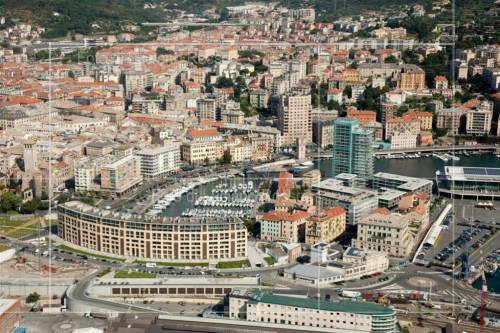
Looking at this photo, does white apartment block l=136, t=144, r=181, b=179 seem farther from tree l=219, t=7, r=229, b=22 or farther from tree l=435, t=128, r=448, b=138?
tree l=219, t=7, r=229, b=22

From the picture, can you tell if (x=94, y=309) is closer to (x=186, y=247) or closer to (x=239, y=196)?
(x=186, y=247)

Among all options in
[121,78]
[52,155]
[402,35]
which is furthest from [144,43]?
[52,155]

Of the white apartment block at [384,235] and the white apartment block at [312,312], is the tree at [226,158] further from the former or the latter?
the white apartment block at [312,312]

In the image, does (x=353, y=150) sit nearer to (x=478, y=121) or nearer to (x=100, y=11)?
(x=478, y=121)

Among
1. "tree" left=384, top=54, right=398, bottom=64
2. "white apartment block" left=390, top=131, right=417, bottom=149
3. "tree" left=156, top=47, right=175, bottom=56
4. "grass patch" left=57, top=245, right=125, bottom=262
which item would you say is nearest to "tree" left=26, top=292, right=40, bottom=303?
"grass patch" left=57, top=245, right=125, bottom=262

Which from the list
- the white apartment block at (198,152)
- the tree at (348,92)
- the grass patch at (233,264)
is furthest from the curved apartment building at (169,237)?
the tree at (348,92)
